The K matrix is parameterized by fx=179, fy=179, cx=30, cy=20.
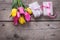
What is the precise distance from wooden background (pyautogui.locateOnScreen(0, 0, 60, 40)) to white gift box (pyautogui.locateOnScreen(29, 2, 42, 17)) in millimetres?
40

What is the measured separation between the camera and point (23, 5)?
136cm

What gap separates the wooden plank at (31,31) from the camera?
1359 millimetres

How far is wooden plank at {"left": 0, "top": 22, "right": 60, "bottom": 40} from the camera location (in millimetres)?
1359

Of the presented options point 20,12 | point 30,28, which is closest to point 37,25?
point 30,28

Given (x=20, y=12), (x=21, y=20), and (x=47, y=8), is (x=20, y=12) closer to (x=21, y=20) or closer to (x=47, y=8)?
(x=21, y=20)

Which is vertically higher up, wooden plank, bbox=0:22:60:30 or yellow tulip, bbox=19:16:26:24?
yellow tulip, bbox=19:16:26:24

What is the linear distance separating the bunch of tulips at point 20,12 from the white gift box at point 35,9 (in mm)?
28

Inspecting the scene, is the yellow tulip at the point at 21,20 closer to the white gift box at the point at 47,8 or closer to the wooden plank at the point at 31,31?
the wooden plank at the point at 31,31

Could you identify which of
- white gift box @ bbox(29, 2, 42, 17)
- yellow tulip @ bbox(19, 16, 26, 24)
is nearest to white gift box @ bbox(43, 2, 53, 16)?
white gift box @ bbox(29, 2, 42, 17)

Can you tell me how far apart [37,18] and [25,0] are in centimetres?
17

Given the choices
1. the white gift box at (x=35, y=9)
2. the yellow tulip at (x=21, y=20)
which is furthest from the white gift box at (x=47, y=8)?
the yellow tulip at (x=21, y=20)

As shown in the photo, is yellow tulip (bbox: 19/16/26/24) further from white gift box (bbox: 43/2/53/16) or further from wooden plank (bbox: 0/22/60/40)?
white gift box (bbox: 43/2/53/16)

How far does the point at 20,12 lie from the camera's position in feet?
4.28

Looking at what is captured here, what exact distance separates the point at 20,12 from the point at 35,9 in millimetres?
121
